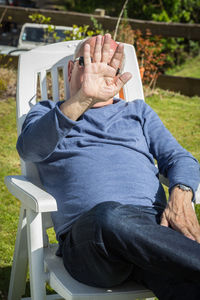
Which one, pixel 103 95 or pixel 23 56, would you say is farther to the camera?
pixel 23 56

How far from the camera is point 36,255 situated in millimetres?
2289

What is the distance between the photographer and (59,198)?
244 cm

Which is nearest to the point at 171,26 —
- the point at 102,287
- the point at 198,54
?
the point at 198,54

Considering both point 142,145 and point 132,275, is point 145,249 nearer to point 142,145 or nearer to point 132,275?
point 132,275

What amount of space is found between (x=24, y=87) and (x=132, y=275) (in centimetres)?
148

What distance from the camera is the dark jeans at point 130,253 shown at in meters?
1.95

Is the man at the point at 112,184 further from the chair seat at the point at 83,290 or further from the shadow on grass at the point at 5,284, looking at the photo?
the shadow on grass at the point at 5,284

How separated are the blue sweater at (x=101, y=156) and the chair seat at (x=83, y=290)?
22cm

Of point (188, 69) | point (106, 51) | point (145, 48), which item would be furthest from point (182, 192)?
point (188, 69)

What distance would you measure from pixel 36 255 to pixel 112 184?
1.66ft

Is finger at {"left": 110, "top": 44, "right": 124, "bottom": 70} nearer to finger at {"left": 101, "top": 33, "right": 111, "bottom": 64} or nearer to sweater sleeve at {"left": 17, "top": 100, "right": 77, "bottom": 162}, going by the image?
finger at {"left": 101, "top": 33, "right": 111, "bottom": 64}

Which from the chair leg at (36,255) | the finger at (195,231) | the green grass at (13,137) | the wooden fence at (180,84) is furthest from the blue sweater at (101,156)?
the wooden fence at (180,84)

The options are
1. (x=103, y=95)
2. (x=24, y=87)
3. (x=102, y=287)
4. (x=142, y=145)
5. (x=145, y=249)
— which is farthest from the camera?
(x=24, y=87)

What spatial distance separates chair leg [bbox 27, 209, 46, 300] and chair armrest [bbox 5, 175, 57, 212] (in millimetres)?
79
